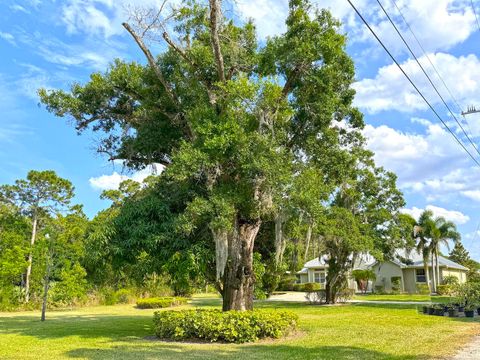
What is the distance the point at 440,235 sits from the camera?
34344 mm

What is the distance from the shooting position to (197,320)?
10.9m

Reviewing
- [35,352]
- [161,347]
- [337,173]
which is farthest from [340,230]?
[35,352]

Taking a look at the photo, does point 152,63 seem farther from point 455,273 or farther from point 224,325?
point 455,273

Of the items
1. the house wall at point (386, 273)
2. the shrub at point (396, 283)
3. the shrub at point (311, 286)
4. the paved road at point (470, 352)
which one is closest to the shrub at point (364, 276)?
the house wall at point (386, 273)

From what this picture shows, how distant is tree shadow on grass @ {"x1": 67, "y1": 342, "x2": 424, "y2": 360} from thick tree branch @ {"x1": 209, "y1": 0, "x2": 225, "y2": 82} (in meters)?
6.89

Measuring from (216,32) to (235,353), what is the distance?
7.58 meters

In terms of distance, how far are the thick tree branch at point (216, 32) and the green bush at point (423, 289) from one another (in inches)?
1118

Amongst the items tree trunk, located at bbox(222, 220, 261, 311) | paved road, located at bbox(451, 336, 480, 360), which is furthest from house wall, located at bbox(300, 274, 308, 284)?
paved road, located at bbox(451, 336, 480, 360)

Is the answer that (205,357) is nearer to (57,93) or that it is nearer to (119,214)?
(119,214)

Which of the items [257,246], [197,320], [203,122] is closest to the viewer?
[197,320]

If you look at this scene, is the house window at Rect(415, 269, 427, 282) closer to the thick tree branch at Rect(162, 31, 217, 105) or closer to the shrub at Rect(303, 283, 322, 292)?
the shrub at Rect(303, 283, 322, 292)

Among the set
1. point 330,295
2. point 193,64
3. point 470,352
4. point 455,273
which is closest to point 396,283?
point 455,273

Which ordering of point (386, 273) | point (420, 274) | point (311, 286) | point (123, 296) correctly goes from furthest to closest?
1. point (311, 286)
2. point (386, 273)
3. point (420, 274)
4. point (123, 296)

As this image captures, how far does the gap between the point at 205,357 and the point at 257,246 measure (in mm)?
6268
